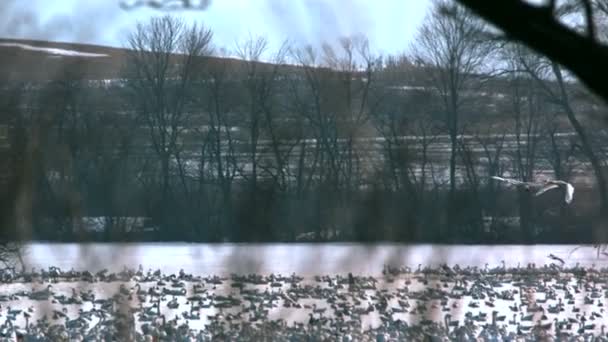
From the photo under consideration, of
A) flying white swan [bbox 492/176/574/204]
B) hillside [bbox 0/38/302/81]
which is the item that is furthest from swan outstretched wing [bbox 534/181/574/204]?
hillside [bbox 0/38/302/81]

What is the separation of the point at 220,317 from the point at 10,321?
45.7 inches

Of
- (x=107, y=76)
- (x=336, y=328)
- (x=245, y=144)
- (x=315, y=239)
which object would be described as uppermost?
(x=107, y=76)

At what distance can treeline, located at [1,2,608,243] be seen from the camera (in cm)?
430

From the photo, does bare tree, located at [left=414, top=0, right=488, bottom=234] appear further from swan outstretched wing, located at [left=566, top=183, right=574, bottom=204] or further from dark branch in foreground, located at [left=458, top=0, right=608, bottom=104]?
dark branch in foreground, located at [left=458, top=0, right=608, bottom=104]

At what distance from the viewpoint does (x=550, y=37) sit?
5.76ft

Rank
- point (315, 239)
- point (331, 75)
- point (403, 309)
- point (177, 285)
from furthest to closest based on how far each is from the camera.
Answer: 1. point (177, 285)
2. point (315, 239)
3. point (403, 309)
4. point (331, 75)

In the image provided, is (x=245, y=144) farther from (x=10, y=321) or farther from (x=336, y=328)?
(x=10, y=321)

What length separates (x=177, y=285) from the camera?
17.2 ft

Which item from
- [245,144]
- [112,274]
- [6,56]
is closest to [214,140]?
[245,144]

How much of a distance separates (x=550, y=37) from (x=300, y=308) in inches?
119

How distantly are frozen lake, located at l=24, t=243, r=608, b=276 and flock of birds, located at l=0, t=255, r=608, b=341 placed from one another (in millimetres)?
54

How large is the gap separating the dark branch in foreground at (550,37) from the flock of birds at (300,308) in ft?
8.66

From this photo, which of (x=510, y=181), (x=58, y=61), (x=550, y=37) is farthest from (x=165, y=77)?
(x=550, y=37)

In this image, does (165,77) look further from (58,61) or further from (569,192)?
(569,192)
